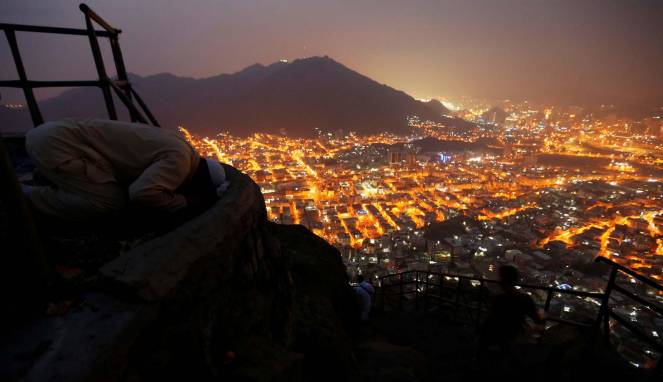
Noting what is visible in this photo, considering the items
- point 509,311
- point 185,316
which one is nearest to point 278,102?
point 509,311

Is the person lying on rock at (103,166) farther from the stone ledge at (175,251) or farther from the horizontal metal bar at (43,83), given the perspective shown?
the horizontal metal bar at (43,83)

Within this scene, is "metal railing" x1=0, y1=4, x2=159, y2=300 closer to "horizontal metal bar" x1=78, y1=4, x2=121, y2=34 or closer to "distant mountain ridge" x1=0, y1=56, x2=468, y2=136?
"horizontal metal bar" x1=78, y1=4, x2=121, y2=34

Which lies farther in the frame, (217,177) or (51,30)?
(51,30)

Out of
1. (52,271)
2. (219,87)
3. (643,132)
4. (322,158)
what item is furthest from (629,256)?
(219,87)

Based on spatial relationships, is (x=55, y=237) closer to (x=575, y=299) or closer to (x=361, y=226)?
(x=575, y=299)

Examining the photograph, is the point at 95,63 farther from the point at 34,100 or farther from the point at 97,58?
the point at 34,100

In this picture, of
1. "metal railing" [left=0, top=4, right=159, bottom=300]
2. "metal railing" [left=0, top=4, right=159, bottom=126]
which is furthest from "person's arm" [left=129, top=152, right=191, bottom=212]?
"metal railing" [left=0, top=4, right=159, bottom=126]
